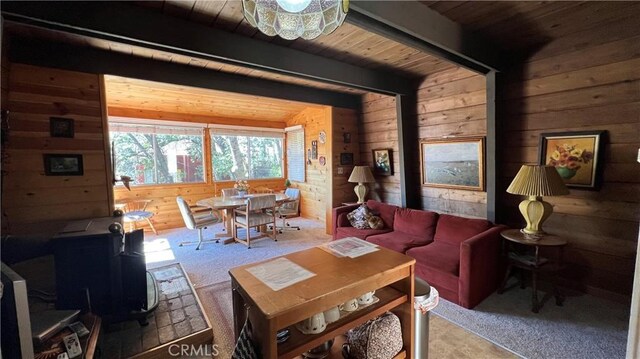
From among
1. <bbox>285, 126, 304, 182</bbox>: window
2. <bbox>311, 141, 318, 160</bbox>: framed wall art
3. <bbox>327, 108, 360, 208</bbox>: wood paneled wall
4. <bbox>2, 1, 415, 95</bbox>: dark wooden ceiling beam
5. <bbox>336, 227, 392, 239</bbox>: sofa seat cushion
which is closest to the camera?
<bbox>2, 1, 415, 95</bbox>: dark wooden ceiling beam

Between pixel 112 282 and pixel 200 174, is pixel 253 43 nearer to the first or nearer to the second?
pixel 112 282

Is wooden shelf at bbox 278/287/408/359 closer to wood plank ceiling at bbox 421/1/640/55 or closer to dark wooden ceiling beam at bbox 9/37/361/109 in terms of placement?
wood plank ceiling at bbox 421/1/640/55

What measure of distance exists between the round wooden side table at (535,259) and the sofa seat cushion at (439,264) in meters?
0.49

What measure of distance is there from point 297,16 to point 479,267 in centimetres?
253

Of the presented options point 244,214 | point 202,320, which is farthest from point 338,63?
point 202,320

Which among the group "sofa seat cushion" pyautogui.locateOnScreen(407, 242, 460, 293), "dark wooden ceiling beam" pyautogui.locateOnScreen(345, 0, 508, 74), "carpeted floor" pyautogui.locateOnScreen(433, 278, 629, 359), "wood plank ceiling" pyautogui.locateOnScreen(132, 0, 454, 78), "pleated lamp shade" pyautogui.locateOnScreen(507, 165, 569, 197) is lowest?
"carpeted floor" pyautogui.locateOnScreen(433, 278, 629, 359)

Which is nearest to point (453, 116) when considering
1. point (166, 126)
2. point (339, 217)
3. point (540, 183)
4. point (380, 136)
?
point (380, 136)

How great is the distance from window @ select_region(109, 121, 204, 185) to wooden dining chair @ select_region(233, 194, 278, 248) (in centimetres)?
187

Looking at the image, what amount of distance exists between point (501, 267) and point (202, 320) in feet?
9.61

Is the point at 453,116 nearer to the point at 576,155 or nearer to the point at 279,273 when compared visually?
the point at 576,155

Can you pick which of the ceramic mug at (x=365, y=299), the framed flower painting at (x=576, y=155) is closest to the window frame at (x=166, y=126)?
the ceramic mug at (x=365, y=299)

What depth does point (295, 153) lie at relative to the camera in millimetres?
6207

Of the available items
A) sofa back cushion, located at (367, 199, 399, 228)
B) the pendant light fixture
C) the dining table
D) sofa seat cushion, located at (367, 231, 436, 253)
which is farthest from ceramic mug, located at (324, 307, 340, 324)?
the dining table

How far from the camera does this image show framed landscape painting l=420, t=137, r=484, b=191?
317 cm
